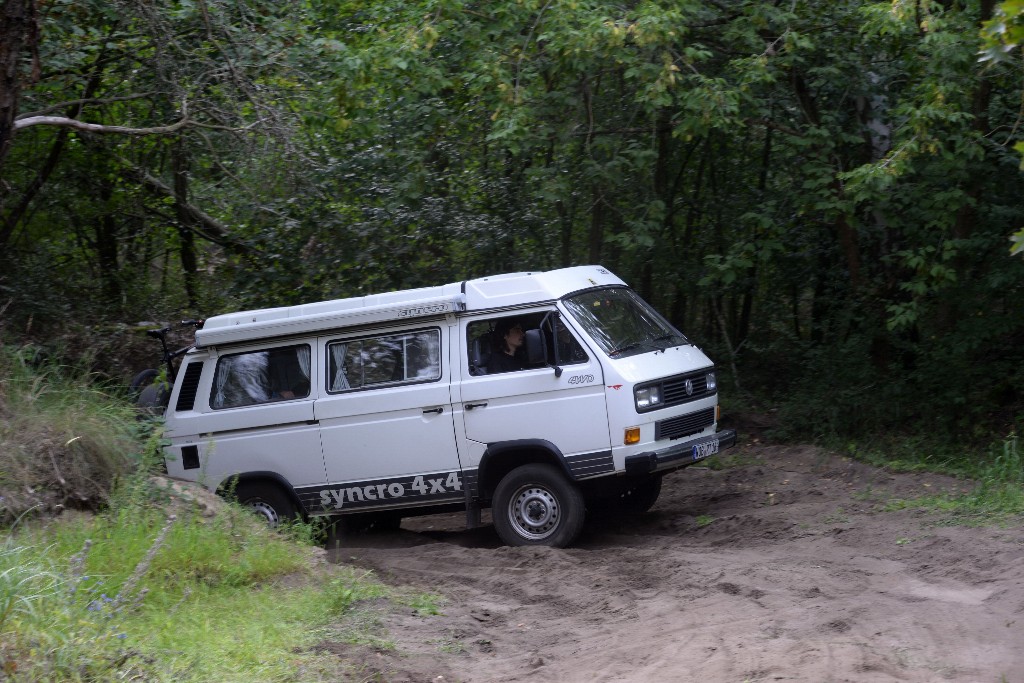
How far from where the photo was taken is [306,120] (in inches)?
441

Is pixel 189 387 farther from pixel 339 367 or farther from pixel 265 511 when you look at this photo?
pixel 339 367

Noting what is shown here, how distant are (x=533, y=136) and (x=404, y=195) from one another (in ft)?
5.81

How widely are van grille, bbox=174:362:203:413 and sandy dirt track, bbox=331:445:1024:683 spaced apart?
209 centimetres

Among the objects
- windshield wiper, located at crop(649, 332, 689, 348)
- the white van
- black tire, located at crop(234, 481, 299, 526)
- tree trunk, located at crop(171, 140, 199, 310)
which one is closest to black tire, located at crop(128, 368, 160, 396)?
the white van

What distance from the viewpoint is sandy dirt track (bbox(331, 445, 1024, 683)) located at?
537 cm

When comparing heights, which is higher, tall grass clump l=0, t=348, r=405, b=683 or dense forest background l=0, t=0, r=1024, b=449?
dense forest background l=0, t=0, r=1024, b=449

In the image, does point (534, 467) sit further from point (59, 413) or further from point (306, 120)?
point (306, 120)

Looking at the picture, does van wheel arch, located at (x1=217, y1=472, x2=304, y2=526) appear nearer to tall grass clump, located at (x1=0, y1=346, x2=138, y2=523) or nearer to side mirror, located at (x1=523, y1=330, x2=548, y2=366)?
tall grass clump, located at (x1=0, y1=346, x2=138, y2=523)

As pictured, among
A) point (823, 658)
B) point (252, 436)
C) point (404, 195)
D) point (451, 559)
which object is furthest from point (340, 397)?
point (823, 658)

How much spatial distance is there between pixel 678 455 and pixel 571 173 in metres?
5.01

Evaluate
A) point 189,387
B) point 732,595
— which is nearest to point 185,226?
point 189,387

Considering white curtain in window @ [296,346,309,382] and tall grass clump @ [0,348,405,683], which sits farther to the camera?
white curtain in window @ [296,346,309,382]

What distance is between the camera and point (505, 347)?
870 cm

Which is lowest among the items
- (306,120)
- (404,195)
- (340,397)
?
(340,397)
